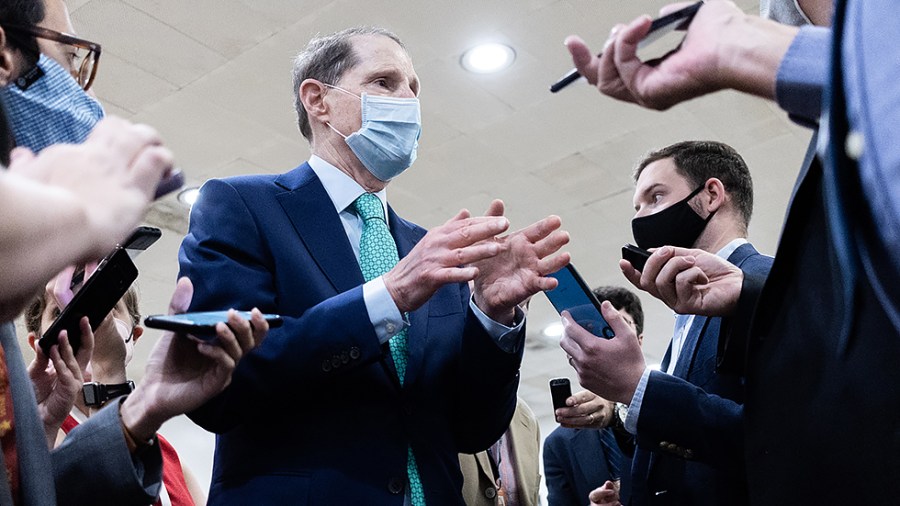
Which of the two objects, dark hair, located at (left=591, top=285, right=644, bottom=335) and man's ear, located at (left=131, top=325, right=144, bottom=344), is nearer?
man's ear, located at (left=131, top=325, right=144, bottom=344)

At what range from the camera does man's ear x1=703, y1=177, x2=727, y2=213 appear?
8.38ft

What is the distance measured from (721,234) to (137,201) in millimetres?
1932

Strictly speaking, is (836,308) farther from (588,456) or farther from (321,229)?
(588,456)

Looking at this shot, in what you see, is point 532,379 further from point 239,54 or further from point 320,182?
point 320,182

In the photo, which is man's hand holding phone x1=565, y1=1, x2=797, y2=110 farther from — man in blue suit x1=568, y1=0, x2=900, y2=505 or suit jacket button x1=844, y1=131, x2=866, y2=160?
suit jacket button x1=844, y1=131, x2=866, y2=160

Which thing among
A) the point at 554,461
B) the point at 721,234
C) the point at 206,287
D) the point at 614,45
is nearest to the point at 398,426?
the point at 206,287

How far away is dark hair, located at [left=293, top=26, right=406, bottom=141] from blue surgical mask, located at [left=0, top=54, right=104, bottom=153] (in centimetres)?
101

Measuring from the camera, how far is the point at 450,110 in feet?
16.8

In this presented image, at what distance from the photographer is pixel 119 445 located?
4.54ft

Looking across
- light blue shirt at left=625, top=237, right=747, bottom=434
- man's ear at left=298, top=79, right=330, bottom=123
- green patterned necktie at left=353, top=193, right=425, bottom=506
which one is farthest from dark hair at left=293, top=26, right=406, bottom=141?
light blue shirt at left=625, top=237, right=747, bottom=434

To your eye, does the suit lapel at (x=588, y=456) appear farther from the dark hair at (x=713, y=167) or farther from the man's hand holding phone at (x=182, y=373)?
the man's hand holding phone at (x=182, y=373)

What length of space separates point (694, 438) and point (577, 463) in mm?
1756

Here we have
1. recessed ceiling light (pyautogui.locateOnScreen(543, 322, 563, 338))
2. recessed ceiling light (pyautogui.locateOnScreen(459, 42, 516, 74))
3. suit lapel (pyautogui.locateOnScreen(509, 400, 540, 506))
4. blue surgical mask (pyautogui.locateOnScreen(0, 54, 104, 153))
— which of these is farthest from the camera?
recessed ceiling light (pyautogui.locateOnScreen(543, 322, 563, 338))

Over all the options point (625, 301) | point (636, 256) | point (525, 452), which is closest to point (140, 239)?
point (636, 256)
